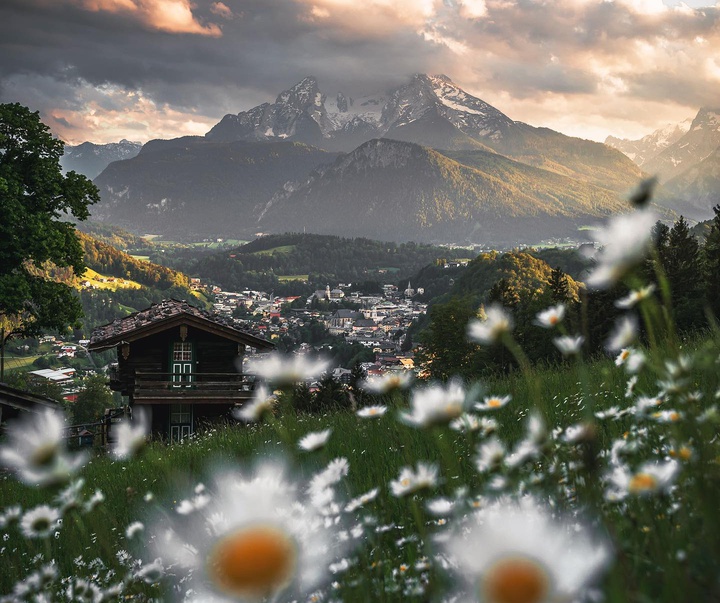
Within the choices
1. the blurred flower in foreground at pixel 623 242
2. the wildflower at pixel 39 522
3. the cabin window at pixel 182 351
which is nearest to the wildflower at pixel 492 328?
the blurred flower in foreground at pixel 623 242

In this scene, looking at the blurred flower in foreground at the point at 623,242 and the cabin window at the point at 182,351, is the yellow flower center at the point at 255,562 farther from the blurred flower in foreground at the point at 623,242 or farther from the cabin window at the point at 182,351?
the cabin window at the point at 182,351

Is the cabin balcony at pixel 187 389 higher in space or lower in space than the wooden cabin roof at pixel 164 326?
lower

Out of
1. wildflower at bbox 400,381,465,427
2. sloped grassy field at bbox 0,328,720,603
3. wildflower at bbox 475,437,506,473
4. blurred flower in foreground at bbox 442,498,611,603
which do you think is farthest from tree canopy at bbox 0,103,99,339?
blurred flower in foreground at bbox 442,498,611,603

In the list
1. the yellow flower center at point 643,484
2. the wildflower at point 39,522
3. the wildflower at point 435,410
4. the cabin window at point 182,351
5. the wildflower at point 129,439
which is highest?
the cabin window at point 182,351

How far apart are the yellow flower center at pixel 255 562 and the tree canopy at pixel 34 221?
20.9 meters

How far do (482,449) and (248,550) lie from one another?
1153 millimetres

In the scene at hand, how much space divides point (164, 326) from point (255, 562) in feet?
86.1

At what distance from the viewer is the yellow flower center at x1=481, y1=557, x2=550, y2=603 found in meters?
0.84

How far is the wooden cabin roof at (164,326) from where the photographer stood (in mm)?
25172

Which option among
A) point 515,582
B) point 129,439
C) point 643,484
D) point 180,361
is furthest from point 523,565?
point 180,361

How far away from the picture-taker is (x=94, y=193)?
23.5 meters

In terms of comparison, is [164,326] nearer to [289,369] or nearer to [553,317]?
[289,369]

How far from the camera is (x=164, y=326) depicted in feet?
85.6

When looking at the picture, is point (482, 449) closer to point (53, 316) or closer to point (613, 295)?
point (53, 316)
